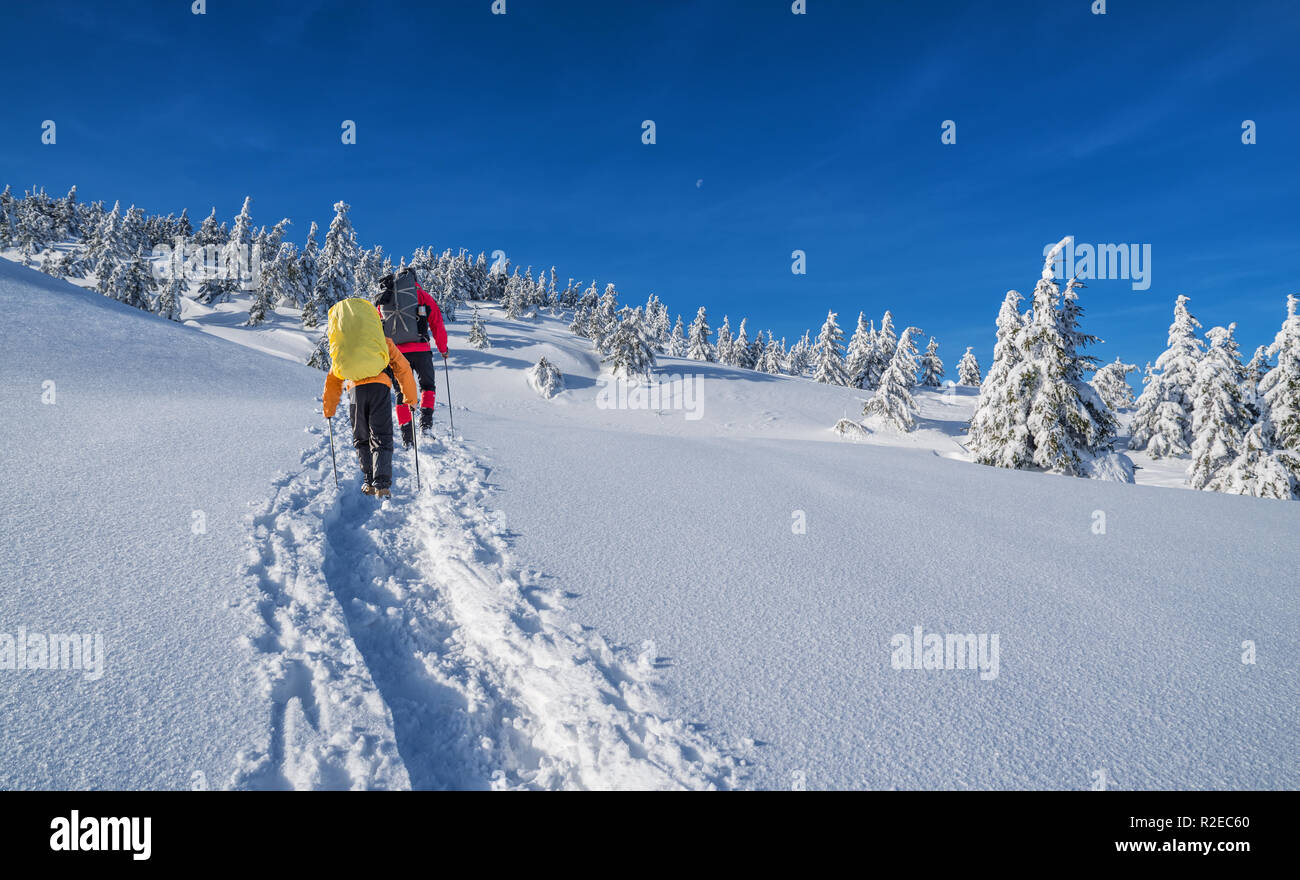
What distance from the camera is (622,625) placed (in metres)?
3.97

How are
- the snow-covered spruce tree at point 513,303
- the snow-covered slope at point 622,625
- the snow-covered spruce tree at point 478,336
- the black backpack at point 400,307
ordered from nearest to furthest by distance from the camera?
the snow-covered slope at point 622,625 < the black backpack at point 400,307 < the snow-covered spruce tree at point 478,336 < the snow-covered spruce tree at point 513,303

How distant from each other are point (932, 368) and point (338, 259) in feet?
233

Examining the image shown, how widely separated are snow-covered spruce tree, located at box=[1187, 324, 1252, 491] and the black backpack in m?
30.7

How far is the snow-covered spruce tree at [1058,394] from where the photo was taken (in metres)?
17.8

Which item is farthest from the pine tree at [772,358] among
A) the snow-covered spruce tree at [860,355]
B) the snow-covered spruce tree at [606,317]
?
the snow-covered spruce tree at [606,317]

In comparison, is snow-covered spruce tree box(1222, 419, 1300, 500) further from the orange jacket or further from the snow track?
the orange jacket

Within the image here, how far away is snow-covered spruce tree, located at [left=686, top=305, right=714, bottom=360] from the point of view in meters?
71.1

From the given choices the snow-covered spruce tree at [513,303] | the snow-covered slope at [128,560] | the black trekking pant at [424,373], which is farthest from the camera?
the snow-covered spruce tree at [513,303]

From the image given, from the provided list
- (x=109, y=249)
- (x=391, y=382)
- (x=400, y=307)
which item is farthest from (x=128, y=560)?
(x=109, y=249)

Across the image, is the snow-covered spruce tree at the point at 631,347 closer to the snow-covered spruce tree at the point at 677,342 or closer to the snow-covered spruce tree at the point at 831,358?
the snow-covered spruce tree at the point at 831,358

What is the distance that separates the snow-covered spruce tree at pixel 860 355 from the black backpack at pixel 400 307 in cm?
5760

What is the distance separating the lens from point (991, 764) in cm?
274

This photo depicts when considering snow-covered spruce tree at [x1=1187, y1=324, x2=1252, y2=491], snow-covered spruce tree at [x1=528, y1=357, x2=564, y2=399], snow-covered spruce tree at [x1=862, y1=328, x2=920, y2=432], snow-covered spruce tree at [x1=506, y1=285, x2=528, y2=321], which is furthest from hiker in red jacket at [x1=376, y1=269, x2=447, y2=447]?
snow-covered spruce tree at [x1=506, y1=285, x2=528, y2=321]
